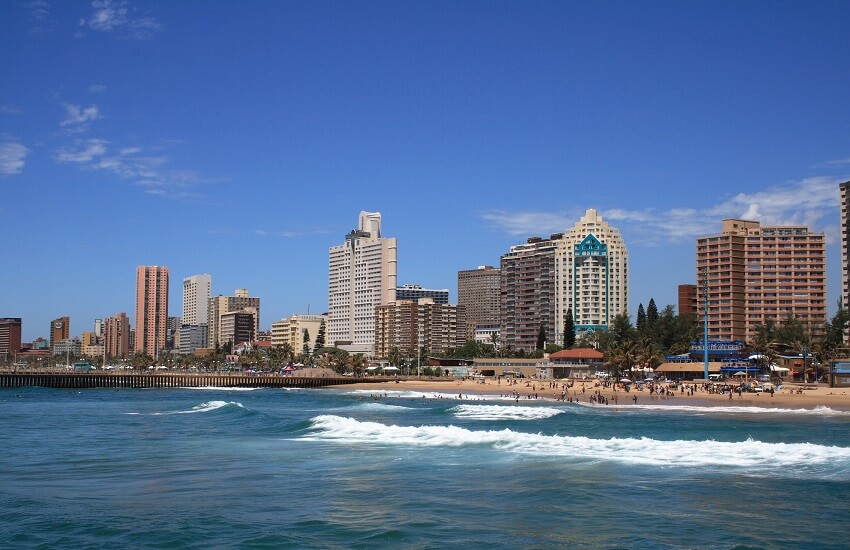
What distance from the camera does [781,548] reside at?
19.4 metres

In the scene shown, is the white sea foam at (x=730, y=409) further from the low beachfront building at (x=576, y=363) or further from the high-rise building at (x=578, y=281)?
the high-rise building at (x=578, y=281)

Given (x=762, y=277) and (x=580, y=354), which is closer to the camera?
(x=580, y=354)

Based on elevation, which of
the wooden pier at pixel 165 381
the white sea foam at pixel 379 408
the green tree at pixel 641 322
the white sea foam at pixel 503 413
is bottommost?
the wooden pier at pixel 165 381

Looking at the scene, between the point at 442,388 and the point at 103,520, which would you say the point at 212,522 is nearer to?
the point at 103,520

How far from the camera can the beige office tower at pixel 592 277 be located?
18262 cm

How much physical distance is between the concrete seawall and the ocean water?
279 ft

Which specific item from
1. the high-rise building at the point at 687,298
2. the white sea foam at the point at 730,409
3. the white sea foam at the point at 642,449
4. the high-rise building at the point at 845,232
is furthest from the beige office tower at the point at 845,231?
the white sea foam at the point at 642,449

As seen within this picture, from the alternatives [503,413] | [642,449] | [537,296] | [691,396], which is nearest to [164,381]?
[537,296]

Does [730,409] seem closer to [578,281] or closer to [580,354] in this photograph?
[580,354]

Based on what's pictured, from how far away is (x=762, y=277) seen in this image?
15812 cm

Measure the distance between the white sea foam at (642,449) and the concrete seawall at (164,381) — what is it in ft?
296

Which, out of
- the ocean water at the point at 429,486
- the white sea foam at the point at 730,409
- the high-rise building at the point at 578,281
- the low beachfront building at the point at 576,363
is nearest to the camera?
the ocean water at the point at 429,486

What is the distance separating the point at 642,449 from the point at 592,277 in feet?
488

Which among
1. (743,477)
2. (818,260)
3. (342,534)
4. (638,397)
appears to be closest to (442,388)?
(638,397)
